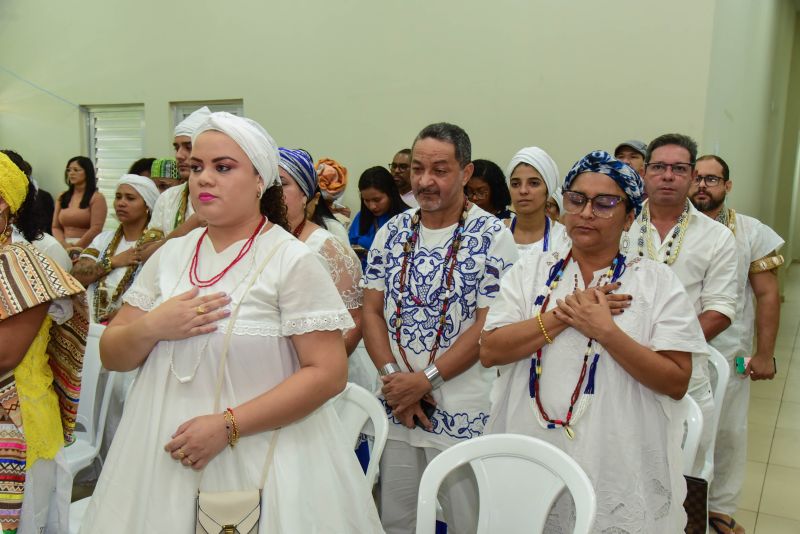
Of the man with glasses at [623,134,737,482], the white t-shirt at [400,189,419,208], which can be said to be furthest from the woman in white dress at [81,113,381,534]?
the white t-shirt at [400,189,419,208]

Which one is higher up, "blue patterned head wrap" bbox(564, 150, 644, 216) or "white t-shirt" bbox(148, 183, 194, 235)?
"blue patterned head wrap" bbox(564, 150, 644, 216)

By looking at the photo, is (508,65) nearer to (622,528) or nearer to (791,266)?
(622,528)

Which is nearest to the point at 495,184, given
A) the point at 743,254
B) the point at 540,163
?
the point at 540,163

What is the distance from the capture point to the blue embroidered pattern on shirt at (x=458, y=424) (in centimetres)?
221

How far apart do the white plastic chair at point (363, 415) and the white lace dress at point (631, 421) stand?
51 cm

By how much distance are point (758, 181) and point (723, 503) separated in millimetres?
5736

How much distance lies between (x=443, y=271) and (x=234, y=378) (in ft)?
3.17

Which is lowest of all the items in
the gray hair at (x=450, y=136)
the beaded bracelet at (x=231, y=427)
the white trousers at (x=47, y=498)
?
the white trousers at (x=47, y=498)

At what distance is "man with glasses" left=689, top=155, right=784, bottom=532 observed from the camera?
123 inches

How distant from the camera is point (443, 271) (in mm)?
2232

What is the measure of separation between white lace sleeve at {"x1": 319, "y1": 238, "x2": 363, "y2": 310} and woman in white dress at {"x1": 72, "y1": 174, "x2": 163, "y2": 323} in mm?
1254

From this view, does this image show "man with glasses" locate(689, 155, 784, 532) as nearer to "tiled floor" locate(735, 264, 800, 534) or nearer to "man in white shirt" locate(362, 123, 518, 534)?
"tiled floor" locate(735, 264, 800, 534)

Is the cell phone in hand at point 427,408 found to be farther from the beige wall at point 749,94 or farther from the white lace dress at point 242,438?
the beige wall at point 749,94

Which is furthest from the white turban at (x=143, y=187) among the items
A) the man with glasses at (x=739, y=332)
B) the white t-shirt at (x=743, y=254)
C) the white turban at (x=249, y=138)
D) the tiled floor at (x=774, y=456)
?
the tiled floor at (x=774, y=456)
